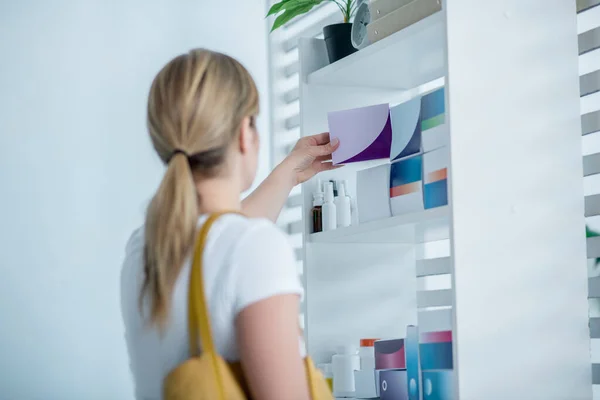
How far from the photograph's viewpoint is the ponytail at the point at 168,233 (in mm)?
1098

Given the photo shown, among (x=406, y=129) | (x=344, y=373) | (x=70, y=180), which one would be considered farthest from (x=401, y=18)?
(x=70, y=180)

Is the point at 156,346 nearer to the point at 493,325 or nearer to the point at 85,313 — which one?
the point at 493,325

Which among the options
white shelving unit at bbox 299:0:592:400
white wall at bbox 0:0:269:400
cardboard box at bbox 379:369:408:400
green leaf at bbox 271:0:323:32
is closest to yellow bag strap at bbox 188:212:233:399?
white shelving unit at bbox 299:0:592:400

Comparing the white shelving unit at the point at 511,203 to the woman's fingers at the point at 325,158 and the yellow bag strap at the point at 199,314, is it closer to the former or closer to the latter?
the woman's fingers at the point at 325,158

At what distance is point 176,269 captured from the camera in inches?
43.3

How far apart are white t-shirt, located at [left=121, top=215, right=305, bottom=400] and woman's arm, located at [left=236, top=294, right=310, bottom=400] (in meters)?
0.02

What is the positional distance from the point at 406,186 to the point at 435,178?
12 centimetres

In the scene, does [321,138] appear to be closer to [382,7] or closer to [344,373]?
[382,7]

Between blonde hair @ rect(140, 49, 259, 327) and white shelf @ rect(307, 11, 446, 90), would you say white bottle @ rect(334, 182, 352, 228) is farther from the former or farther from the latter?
blonde hair @ rect(140, 49, 259, 327)

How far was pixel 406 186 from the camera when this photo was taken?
5.75ft

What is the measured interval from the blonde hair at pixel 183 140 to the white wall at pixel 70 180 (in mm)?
1515

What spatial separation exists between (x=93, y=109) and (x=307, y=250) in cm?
105

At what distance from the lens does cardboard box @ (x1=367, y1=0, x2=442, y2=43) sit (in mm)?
1681

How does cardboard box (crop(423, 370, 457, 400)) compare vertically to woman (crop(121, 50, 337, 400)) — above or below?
below
